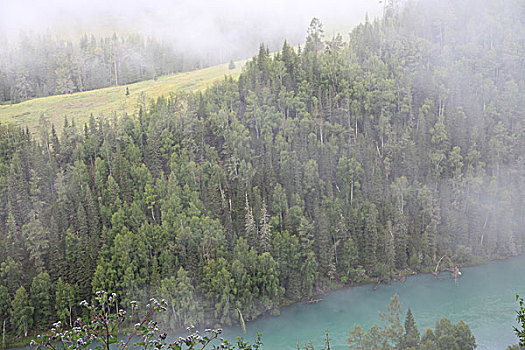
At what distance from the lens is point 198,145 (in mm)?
104750

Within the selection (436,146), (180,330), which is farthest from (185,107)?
(436,146)

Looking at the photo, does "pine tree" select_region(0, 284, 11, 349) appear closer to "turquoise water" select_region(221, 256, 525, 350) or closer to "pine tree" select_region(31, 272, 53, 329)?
"pine tree" select_region(31, 272, 53, 329)

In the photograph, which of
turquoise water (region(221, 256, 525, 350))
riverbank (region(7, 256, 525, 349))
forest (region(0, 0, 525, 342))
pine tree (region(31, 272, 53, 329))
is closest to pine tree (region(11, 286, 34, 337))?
forest (region(0, 0, 525, 342))

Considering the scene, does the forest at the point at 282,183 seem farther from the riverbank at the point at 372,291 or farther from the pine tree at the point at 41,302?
the riverbank at the point at 372,291

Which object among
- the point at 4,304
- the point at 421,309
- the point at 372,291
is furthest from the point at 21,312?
the point at 421,309

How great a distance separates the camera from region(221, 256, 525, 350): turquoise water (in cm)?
7744

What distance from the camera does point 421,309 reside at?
85.8 m

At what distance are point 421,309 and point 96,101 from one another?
391 feet

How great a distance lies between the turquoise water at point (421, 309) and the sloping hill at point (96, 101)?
256 feet

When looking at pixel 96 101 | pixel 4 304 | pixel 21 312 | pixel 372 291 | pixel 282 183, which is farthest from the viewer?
pixel 96 101

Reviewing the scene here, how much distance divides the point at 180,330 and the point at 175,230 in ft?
62.1

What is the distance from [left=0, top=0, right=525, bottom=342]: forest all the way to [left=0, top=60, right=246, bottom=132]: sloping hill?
32.3 m

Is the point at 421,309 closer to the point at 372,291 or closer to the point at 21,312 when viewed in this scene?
the point at 372,291

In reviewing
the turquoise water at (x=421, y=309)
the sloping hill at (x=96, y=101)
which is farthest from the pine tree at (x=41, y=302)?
the sloping hill at (x=96, y=101)
